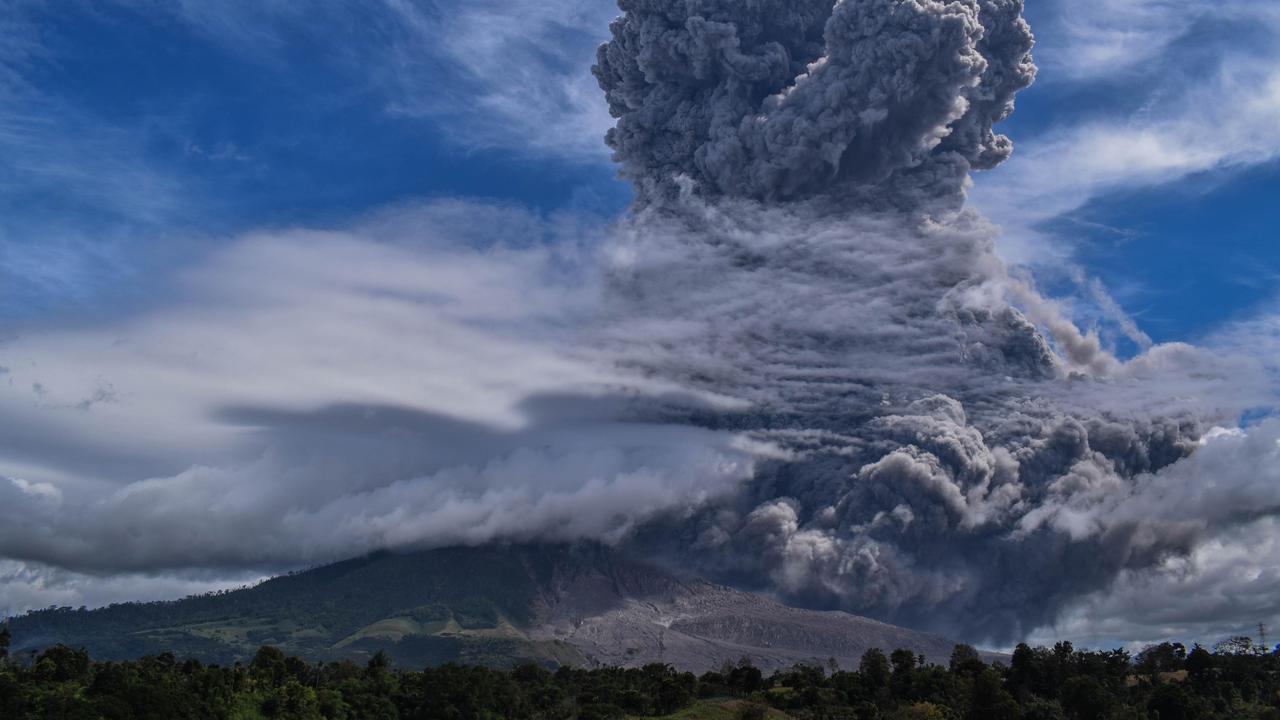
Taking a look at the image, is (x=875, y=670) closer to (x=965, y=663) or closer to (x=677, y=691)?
(x=965, y=663)

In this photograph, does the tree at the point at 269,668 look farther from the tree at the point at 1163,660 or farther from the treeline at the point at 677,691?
the tree at the point at 1163,660

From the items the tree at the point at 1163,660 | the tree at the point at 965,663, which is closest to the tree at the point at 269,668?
the tree at the point at 965,663

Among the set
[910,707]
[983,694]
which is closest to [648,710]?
[910,707]

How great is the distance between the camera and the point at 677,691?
110375 mm

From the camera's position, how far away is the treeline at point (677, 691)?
91.2 m

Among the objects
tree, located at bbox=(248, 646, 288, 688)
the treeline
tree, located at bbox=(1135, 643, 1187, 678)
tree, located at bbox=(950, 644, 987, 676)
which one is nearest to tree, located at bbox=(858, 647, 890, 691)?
the treeline

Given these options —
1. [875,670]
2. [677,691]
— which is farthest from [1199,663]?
[677,691]

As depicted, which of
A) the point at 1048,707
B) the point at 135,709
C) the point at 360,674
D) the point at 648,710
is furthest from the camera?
the point at 360,674

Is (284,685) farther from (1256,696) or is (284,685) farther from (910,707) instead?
(1256,696)

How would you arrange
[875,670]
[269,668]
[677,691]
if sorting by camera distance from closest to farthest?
[677,691] → [269,668] → [875,670]

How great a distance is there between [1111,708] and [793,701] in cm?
3137

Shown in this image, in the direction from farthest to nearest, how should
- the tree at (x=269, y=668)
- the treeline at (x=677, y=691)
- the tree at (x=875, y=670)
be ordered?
the tree at (x=875, y=670) → the tree at (x=269, y=668) → the treeline at (x=677, y=691)

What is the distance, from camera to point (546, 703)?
11594cm

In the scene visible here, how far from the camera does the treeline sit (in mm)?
91250
